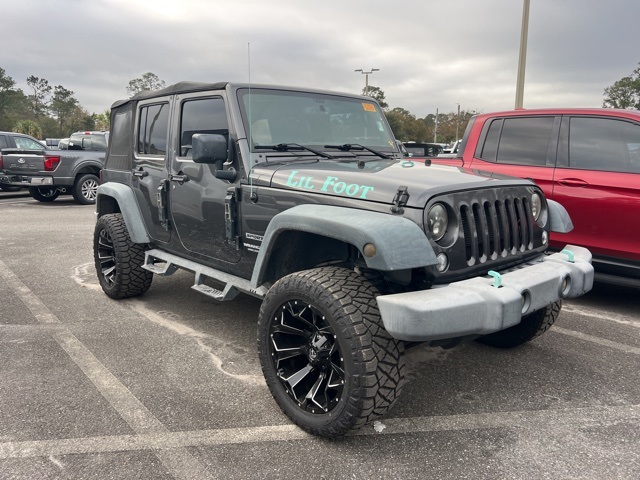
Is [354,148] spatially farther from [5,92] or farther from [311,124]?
[5,92]

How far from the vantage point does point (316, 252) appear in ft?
10.1

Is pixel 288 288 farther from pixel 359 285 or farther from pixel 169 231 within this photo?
pixel 169 231

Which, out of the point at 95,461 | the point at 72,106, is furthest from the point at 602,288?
the point at 72,106

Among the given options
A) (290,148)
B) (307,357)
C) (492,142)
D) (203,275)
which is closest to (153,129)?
(203,275)

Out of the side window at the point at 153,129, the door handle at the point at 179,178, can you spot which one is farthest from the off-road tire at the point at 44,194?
the door handle at the point at 179,178

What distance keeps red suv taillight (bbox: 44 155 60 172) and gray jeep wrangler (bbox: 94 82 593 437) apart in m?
8.68

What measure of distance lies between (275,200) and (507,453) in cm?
181

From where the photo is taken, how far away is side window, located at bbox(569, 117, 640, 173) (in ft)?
14.6

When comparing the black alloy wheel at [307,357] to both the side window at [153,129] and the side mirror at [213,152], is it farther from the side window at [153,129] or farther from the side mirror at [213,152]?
the side window at [153,129]

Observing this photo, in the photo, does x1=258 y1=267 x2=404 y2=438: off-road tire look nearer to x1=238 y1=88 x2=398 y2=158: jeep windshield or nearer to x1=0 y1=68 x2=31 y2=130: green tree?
x1=238 y1=88 x2=398 y2=158: jeep windshield

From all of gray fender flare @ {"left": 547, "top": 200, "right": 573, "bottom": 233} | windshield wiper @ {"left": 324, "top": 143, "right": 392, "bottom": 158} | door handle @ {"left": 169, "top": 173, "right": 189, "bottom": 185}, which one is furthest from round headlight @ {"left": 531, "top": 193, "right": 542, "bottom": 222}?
door handle @ {"left": 169, "top": 173, "right": 189, "bottom": 185}

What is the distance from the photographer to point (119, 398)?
2957 mm

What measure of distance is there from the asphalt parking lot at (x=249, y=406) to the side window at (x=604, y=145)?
131 cm

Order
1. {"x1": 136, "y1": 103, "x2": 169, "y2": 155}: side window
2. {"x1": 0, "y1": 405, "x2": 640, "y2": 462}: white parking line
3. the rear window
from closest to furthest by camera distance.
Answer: {"x1": 0, "y1": 405, "x2": 640, "y2": 462}: white parking line
{"x1": 136, "y1": 103, "x2": 169, "y2": 155}: side window
the rear window
